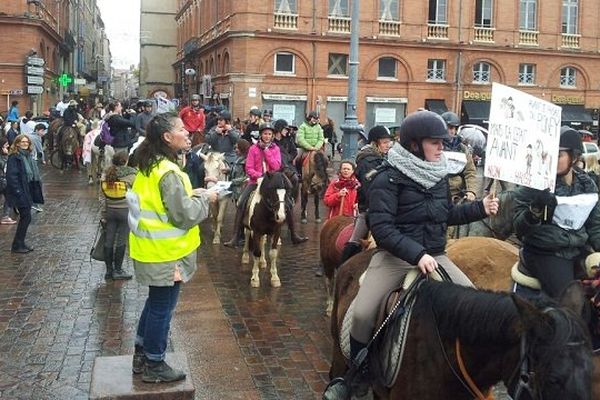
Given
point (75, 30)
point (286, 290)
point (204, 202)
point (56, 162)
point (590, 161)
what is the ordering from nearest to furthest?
point (204, 202) → point (286, 290) → point (590, 161) → point (56, 162) → point (75, 30)

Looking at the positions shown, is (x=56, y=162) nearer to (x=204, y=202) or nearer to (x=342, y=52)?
(x=342, y=52)

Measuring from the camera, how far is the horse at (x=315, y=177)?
15.9 metres

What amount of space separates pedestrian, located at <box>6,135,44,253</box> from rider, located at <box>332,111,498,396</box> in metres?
8.40

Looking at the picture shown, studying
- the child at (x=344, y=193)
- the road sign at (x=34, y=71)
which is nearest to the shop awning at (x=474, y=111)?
the road sign at (x=34, y=71)

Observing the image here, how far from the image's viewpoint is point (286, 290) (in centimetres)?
977

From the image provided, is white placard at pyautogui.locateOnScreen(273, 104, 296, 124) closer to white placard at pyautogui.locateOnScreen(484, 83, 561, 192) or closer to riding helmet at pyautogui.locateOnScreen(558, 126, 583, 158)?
riding helmet at pyautogui.locateOnScreen(558, 126, 583, 158)

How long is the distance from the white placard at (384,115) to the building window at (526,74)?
798 cm

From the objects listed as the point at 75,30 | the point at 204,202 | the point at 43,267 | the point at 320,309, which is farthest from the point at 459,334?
the point at 75,30

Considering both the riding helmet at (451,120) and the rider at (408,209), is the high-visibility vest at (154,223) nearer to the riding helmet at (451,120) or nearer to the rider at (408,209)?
the rider at (408,209)

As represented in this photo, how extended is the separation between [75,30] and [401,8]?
35664 millimetres

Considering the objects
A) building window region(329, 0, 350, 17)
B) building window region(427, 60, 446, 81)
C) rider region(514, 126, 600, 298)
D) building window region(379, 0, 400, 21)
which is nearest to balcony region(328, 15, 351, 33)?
building window region(329, 0, 350, 17)

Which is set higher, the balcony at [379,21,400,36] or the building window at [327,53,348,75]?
the balcony at [379,21,400,36]

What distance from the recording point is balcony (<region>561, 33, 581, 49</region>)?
41562 millimetres

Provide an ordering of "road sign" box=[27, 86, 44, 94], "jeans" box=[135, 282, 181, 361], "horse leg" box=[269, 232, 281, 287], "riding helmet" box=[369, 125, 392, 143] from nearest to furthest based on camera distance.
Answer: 1. "jeans" box=[135, 282, 181, 361]
2. "riding helmet" box=[369, 125, 392, 143]
3. "horse leg" box=[269, 232, 281, 287]
4. "road sign" box=[27, 86, 44, 94]
